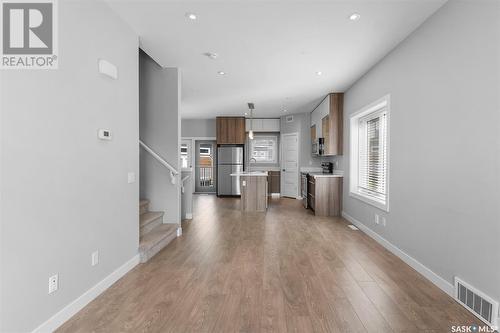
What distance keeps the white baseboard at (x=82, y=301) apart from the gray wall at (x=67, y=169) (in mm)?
45

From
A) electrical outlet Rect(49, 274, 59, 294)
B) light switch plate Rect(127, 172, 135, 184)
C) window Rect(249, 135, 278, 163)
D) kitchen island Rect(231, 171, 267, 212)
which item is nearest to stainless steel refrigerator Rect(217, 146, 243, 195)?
window Rect(249, 135, 278, 163)

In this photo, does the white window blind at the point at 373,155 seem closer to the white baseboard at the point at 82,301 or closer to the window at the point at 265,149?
the white baseboard at the point at 82,301

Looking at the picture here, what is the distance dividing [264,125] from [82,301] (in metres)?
7.19

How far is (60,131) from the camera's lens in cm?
182

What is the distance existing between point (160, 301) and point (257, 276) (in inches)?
37.9

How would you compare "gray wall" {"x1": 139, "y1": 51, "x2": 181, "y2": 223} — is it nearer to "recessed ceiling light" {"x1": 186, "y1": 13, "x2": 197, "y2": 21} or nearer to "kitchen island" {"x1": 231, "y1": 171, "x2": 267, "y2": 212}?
"recessed ceiling light" {"x1": 186, "y1": 13, "x2": 197, "y2": 21}

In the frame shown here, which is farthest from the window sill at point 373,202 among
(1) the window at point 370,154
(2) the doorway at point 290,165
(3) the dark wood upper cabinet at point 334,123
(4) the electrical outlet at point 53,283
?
(4) the electrical outlet at point 53,283

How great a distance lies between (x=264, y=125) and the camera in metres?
8.50

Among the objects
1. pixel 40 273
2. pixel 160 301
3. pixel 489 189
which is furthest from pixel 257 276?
pixel 489 189

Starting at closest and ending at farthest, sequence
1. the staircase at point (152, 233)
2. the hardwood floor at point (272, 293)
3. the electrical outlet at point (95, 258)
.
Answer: the hardwood floor at point (272, 293) < the electrical outlet at point (95, 258) < the staircase at point (152, 233)

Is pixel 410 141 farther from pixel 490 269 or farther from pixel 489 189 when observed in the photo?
pixel 490 269

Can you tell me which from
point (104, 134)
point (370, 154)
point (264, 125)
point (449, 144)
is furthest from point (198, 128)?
point (449, 144)

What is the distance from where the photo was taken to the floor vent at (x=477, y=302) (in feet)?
5.87

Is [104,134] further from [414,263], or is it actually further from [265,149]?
[265,149]
